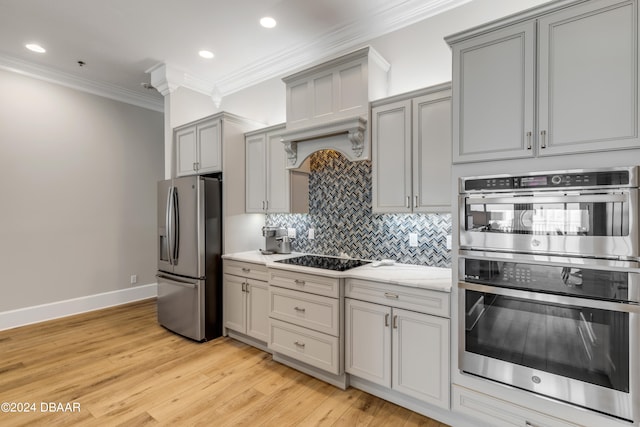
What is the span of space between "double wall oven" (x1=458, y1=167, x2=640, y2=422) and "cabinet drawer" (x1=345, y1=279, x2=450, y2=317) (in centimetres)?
15

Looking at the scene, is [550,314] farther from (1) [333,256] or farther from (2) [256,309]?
(2) [256,309]

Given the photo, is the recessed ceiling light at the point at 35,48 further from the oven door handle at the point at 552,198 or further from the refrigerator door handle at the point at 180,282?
the oven door handle at the point at 552,198

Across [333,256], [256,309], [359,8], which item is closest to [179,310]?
[256,309]

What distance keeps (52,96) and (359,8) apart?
13.2 ft

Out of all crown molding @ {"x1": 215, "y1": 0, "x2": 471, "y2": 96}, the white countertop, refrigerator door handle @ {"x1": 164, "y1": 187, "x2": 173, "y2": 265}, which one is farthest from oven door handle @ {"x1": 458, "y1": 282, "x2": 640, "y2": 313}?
refrigerator door handle @ {"x1": 164, "y1": 187, "x2": 173, "y2": 265}

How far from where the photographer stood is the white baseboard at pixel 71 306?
3834 mm

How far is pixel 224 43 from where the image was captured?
3488mm

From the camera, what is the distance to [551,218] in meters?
1.70

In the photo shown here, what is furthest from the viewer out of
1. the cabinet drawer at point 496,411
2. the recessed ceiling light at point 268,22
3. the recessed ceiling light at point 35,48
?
the recessed ceiling light at point 35,48

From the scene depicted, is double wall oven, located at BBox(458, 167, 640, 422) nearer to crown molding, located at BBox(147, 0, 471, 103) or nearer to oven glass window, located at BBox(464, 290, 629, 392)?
oven glass window, located at BBox(464, 290, 629, 392)

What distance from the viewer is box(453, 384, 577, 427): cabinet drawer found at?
5.74 feet

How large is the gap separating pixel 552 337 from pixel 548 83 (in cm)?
→ 137

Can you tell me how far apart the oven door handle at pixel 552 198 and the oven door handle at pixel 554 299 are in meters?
0.50

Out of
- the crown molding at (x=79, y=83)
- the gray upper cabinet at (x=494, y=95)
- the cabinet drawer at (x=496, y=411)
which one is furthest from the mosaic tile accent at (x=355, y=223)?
the crown molding at (x=79, y=83)
